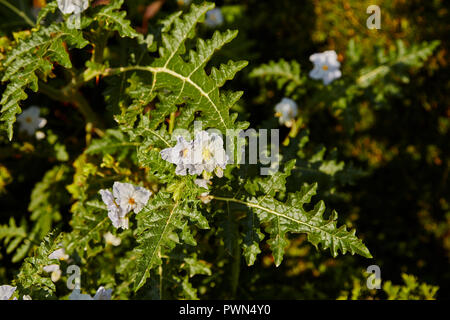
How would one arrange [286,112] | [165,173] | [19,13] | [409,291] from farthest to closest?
[286,112] → [409,291] → [19,13] → [165,173]

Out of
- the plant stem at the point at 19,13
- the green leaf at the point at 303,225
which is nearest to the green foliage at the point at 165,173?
the green leaf at the point at 303,225

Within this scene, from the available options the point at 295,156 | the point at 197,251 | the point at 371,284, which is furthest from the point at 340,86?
the point at 197,251

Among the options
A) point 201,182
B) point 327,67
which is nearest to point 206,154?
point 201,182

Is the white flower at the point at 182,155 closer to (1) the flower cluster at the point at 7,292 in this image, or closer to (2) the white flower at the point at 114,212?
(2) the white flower at the point at 114,212

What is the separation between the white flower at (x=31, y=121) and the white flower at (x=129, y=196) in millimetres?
905

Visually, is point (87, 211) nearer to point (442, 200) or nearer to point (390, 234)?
point (390, 234)

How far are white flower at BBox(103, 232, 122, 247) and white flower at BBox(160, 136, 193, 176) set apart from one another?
63 centimetres

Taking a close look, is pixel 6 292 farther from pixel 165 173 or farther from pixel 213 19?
pixel 213 19

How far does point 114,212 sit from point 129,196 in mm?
80

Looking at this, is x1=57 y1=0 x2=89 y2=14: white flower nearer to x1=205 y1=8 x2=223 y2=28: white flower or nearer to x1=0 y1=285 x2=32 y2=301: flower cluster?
x1=0 y1=285 x2=32 y2=301: flower cluster

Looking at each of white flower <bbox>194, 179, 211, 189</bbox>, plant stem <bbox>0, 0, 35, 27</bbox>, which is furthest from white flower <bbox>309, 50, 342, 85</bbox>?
plant stem <bbox>0, 0, 35, 27</bbox>

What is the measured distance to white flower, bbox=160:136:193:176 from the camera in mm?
1355

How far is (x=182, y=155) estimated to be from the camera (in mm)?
1375

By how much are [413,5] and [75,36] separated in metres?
2.57
